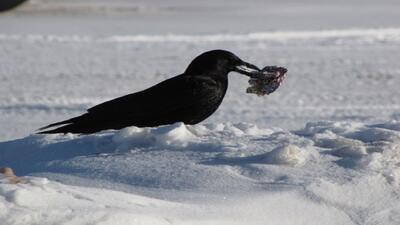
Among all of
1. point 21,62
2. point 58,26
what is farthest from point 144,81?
point 58,26

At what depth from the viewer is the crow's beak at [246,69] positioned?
4.96m

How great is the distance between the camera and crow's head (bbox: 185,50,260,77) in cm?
492

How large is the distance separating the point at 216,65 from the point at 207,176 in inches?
51.5

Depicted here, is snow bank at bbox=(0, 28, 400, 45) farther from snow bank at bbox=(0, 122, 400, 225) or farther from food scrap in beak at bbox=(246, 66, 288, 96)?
snow bank at bbox=(0, 122, 400, 225)

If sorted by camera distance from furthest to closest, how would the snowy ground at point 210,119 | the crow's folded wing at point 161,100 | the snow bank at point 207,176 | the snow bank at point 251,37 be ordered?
1. the snow bank at point 251,37
2. the crow's folded wing at point 161,100
3. the snowy ground at point 210,119
4. the snow bank at point 207,176

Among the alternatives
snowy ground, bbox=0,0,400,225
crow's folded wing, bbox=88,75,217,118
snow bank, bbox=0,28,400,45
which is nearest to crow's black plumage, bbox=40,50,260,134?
crow's folded wing, bbox=88,75,217,118

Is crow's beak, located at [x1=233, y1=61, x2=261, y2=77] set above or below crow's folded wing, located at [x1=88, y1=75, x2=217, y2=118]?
above

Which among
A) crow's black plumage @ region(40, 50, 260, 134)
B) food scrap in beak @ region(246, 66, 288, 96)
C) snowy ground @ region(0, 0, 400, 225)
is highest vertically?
food scrap in beak @ region(246, 66, 288, 96)

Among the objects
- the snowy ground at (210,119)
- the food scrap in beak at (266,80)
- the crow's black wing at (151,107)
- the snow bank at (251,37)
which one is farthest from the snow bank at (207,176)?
the snow bank at (251,37)

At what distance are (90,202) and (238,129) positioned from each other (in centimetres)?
145

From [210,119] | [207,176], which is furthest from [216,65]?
[210,119]

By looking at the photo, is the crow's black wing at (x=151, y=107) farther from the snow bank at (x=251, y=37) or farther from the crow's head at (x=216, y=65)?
the snow bank at (x=251, y=37)

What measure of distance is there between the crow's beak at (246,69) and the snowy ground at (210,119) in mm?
350

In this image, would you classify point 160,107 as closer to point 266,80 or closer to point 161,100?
point 161,100
